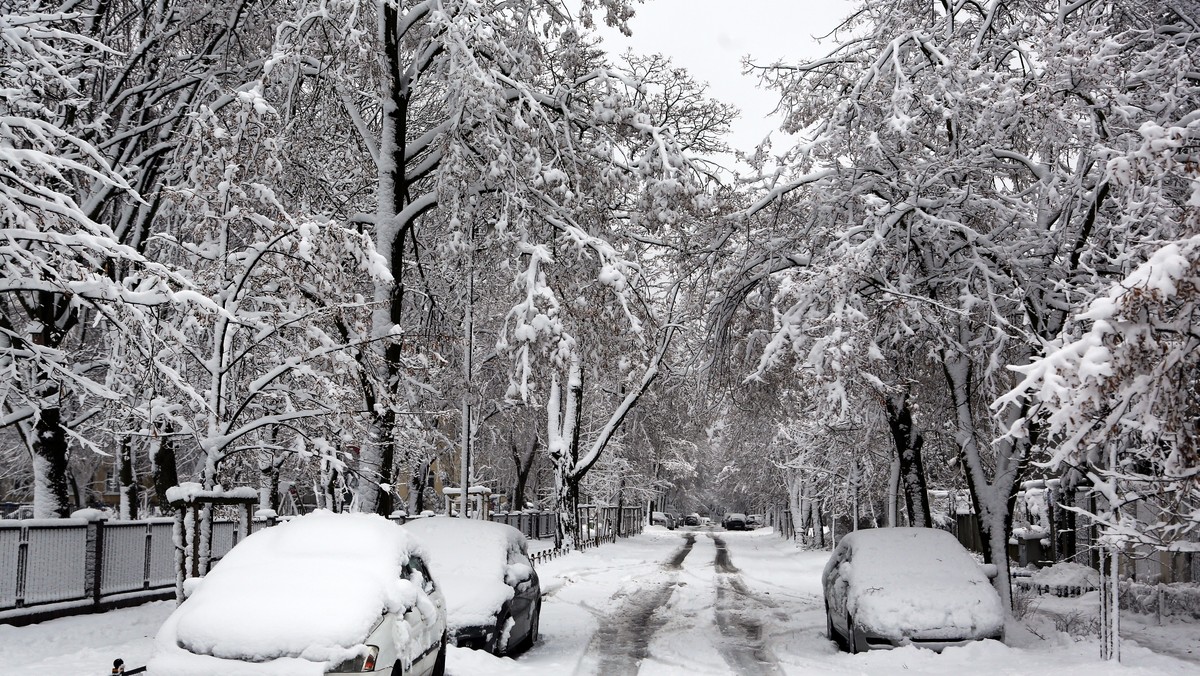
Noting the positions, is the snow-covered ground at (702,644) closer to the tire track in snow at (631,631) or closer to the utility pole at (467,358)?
the tire track in snow at (631,631)

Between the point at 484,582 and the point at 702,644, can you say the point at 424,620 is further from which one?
the point at 702,644

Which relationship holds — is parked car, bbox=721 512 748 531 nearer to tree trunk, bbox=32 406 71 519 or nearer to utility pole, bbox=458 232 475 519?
utility pole, bbox=458 232 475 519

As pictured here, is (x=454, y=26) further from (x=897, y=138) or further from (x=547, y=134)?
(x=897, y=138)

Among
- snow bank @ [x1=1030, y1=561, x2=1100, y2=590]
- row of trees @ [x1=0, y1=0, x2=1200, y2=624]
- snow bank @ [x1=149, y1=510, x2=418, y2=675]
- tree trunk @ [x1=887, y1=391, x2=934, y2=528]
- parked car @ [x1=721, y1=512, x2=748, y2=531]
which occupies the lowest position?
parked car @ [x1=721, y1=512, x2=748, y2=531]

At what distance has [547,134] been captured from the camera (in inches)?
614

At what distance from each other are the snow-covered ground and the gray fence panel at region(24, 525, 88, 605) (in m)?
0.48

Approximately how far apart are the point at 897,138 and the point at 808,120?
233 centimetres

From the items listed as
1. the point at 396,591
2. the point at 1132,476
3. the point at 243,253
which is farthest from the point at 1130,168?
the point at 243,253

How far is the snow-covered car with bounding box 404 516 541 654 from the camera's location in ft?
39.5

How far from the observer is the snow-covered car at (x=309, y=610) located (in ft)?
→ 24.0

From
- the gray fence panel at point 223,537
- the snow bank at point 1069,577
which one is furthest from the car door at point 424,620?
the snow bank at point 1069,577

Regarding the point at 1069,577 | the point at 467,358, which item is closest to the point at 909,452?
the point at 1069,577

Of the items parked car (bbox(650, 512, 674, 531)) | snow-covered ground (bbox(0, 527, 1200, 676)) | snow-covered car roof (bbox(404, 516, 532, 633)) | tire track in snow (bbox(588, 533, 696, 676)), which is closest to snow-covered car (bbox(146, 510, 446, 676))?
snow-covered car roof (bbox(404, 516, 532, 633))

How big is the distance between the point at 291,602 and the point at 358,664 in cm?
80
